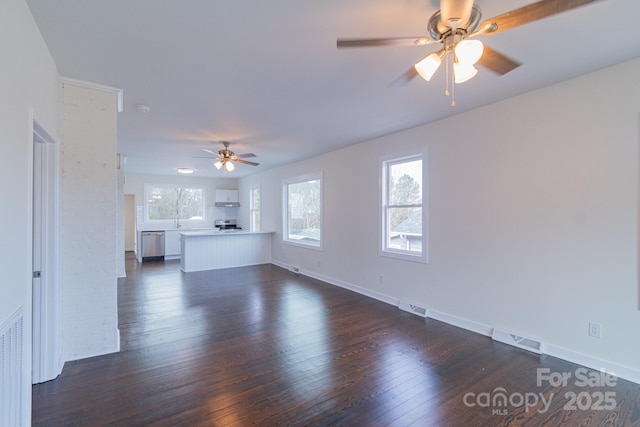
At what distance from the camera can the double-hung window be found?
4.13 meters

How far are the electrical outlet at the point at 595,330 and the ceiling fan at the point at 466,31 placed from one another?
237 cm

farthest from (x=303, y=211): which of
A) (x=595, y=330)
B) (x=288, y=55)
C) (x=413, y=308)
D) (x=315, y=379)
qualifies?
(x=595, y=330)

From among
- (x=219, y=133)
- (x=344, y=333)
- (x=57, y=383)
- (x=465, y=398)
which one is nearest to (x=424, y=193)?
(x=344, y=333)

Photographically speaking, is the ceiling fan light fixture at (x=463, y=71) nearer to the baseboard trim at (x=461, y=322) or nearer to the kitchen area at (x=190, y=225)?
the baseboard trim at (x=461, y=322)

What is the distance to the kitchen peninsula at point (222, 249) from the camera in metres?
6.78

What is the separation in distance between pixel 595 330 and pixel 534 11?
8.95 feet

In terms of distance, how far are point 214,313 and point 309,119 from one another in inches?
113

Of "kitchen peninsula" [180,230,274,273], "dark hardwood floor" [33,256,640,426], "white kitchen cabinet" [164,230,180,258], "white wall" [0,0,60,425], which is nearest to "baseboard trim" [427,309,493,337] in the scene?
"dark hardwood floor" [33,256,640,426]

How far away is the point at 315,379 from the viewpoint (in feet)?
8.09

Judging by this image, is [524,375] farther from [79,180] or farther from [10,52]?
[79,180]

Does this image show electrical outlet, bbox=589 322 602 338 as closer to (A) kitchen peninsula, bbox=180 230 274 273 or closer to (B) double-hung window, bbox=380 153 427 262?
(B) double-hung window, bbox=380 153 427 262

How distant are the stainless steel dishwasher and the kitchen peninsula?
72.4 inches

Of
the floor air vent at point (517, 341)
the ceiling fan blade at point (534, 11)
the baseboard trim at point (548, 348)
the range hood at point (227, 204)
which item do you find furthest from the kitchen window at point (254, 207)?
the ceiling fan blade at point (534, 11)

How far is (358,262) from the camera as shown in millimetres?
5137
